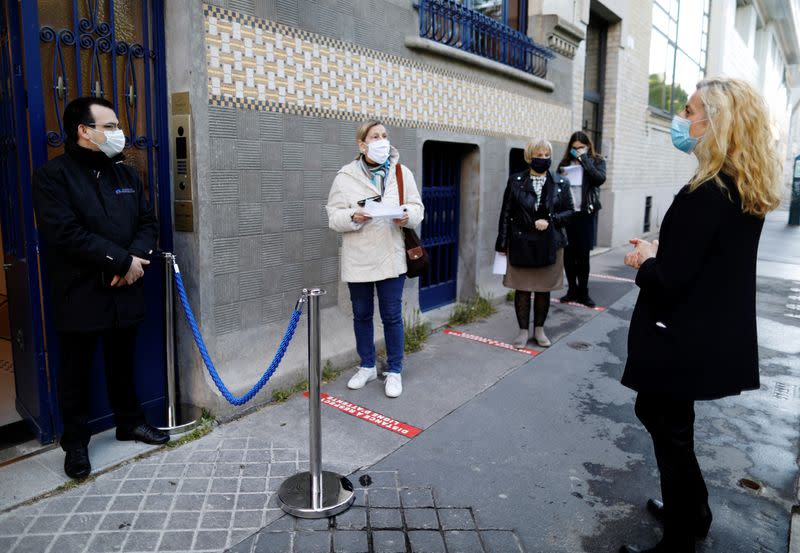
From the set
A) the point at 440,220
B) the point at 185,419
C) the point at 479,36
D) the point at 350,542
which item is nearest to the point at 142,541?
the point at 350,542

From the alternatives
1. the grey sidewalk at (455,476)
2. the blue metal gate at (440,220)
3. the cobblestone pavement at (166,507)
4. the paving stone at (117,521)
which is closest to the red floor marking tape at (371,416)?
the grey sidewalk at (455,476)

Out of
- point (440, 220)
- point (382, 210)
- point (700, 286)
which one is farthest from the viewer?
point (440, 220)

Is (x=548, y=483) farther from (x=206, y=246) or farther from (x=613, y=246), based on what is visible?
(x=613, y=246)

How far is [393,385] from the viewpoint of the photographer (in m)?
4.62

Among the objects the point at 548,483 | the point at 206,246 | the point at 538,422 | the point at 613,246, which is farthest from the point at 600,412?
the point at 613,246

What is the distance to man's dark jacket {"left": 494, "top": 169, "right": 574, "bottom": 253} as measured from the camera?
548cm

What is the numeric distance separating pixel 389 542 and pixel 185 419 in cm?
201

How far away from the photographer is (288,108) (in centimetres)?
448

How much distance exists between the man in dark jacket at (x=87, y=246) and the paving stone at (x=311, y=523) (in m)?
1.27

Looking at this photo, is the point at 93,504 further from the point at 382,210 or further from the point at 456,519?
the point at 382,210

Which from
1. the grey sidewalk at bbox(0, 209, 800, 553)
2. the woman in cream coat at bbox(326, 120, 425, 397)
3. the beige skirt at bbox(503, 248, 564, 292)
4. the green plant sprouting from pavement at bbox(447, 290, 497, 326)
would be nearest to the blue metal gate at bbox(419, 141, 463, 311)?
the green plant sprouting from pavement at bbox(447, 290, 497, 326)

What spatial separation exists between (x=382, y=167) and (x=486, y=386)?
190 cm

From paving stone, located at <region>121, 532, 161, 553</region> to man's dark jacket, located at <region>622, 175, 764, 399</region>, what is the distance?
7.51ft

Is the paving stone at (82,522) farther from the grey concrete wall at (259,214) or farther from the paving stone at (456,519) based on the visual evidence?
the paving stone at (456,519)
